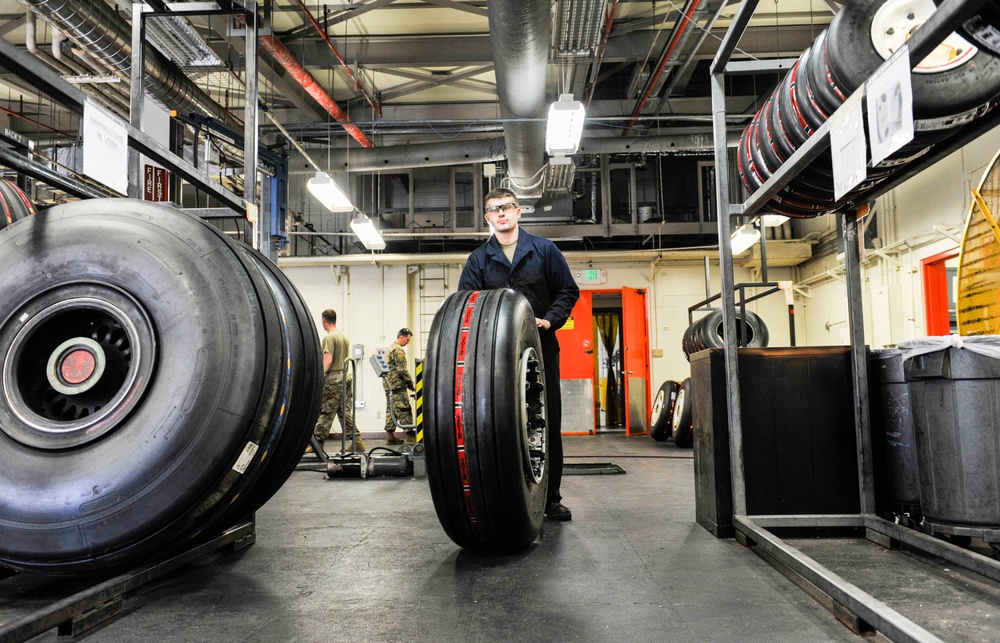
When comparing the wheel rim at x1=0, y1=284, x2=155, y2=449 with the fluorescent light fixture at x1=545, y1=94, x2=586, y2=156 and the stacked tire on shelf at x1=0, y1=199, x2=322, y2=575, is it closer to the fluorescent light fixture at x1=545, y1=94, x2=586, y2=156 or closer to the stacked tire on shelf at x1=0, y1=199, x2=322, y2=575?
the stacked tire on shelf at x1=0, y1=199, x2=322, y2=575

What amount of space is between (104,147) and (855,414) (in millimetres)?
2961

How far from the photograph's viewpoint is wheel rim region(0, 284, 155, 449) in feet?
5.96

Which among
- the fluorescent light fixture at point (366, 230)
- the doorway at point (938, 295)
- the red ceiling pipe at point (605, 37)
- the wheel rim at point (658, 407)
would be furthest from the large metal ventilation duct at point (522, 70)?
the doorway at point (938, 295)

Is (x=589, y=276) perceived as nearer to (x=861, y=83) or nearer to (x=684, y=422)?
(x=684, y=422)

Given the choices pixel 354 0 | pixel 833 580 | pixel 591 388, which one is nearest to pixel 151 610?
pixel 833 580

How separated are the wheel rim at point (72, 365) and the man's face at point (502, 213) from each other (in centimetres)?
167

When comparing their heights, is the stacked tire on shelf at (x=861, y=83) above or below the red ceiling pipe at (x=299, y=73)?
below

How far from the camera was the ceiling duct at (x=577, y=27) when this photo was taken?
4.96 metres

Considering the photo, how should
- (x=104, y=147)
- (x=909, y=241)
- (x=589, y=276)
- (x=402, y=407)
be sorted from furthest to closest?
(x=589, y=276)
(x=402, y=407)
(x=909, y=241)
(x=104, y=147)

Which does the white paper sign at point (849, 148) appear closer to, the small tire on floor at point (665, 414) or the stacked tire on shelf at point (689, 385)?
the stacked tire on shelf at point (689, 385)

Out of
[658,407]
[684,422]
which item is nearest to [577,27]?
[684,422]

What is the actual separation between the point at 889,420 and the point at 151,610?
9.14ft

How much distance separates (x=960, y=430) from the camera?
7.66 feet

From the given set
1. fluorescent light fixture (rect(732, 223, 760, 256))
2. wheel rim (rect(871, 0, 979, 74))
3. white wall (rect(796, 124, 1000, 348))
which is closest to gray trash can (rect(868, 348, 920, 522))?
wheel rim (rect(871, 0, 979, 74))
